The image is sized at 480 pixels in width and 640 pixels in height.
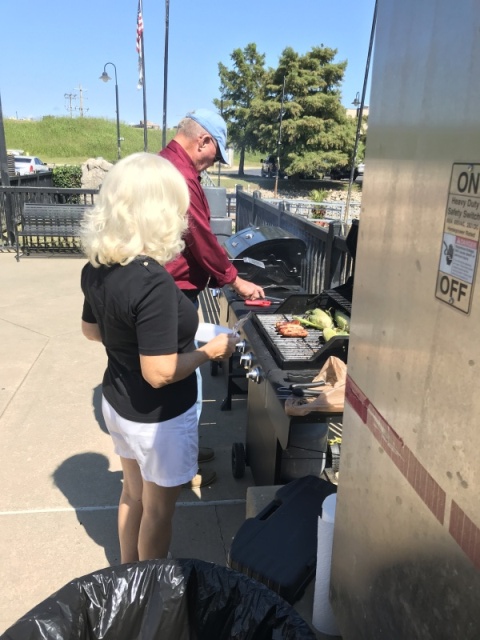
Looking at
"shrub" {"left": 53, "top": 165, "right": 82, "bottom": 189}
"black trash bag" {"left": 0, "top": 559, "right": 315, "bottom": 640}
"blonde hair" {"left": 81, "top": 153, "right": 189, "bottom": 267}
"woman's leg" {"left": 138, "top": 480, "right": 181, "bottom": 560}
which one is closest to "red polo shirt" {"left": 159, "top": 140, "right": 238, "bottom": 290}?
"blonde hair" {"left": 81, "top": 153, "right": 189, "bottom": 267}

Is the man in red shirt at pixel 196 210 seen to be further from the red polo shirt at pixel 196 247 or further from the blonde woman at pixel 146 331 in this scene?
the blonde woman at pixel 146 331

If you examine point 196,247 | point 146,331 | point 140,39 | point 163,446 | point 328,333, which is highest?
point 140,39

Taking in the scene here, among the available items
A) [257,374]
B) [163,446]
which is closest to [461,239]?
[163,446]

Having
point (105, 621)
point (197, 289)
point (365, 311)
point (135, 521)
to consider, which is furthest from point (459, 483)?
point (197, 289)

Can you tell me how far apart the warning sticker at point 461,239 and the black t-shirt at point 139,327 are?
1021 millimetres

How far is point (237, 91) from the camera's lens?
48.3 metres

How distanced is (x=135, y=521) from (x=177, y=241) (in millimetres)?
1271

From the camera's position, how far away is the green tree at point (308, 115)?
42062 millimetres

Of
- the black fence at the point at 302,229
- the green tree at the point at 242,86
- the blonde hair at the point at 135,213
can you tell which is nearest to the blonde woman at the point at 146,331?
the blonde hair at the point at 135,213

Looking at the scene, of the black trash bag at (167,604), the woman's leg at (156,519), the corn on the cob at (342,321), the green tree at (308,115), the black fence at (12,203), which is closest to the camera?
the black trash bag at (167,604)

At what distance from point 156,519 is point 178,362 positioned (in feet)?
2.33

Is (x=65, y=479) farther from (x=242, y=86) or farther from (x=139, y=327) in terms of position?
(x=242, y=86)

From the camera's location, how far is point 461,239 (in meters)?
0.99

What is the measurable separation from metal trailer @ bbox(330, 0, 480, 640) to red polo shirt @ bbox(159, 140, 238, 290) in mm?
1524
